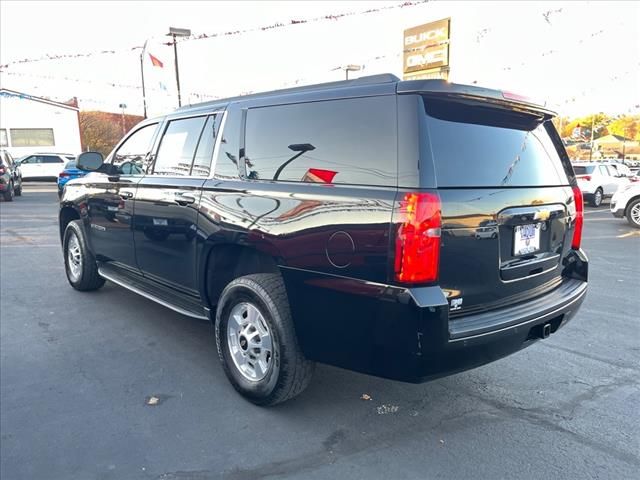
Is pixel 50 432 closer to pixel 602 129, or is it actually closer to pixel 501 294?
pixel 501 294

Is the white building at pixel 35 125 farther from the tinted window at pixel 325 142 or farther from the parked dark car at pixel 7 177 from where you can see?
the tinted window at pixel 325 142

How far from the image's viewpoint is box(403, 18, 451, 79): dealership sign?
19656 millimetres

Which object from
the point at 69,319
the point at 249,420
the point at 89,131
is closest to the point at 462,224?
the point at 249,420

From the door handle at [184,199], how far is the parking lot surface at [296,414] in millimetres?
1219

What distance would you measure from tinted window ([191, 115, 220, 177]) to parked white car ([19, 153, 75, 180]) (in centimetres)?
2431

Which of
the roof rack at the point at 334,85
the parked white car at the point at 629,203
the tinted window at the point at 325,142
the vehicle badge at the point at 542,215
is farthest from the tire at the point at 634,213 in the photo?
the tinted window at the point at 325,142

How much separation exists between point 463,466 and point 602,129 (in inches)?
3080

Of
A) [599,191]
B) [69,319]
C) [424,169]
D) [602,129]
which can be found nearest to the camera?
[424,169]

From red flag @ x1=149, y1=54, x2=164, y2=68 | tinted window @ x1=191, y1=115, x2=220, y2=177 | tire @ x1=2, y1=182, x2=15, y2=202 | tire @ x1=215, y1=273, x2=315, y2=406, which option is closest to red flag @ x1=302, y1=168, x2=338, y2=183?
tire @ x1=215, y1=273, x2=315, y2=406

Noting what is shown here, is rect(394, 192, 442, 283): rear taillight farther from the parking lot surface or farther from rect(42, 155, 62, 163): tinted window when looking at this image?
rect(42, 155, 62, 163): tinted window

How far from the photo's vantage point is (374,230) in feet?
8.09

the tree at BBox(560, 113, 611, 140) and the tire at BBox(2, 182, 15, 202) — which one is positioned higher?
the tree at BBox(560, 113, 611, 140)

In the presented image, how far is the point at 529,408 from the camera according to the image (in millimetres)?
3182

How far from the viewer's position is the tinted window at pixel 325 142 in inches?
102
